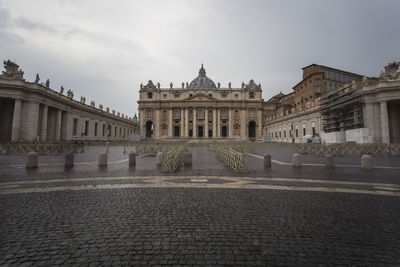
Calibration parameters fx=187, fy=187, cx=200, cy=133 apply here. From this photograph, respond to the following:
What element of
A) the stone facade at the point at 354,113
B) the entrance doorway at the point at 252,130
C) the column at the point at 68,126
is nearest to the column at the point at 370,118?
the stone facade at the point at 354,113

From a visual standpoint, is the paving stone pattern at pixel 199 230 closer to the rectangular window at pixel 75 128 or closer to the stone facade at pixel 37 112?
the stone facade at pixel 37 112

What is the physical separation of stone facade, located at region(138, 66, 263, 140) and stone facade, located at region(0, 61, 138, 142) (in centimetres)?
2293

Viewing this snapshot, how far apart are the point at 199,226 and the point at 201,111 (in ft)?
197

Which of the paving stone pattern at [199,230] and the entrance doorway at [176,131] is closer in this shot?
the paving stone pattern at [199,230]

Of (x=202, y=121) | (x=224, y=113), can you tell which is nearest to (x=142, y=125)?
(x=202, y=121)

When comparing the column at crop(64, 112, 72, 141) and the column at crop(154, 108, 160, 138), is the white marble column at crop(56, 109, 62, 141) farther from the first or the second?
the column at crop(154, 108, 160, 138)

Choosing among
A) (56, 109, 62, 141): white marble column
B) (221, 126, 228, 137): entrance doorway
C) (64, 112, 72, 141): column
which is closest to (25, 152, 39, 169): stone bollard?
Result: (56, 109, 62, 141): white marble column

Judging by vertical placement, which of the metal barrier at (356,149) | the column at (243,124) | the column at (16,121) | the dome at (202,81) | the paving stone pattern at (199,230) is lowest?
the paving stone pattern at (199,230)

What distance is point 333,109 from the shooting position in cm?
2975

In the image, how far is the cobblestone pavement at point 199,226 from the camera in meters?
2.30

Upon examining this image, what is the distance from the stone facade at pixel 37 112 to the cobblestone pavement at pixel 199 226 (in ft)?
53.9

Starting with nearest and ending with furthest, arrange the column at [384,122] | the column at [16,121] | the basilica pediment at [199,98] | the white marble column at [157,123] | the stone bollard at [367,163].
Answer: the stone bollard at [367,163], the column at [384,122], the column at [16,121], the basilica pediment at [199,98], the white marble column at [157,123]

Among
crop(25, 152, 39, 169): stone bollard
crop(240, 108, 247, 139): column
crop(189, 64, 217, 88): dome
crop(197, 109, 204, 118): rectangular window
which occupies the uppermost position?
crop(189, 64, 217, 88): dome

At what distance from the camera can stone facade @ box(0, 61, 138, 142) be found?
82.0 ft
